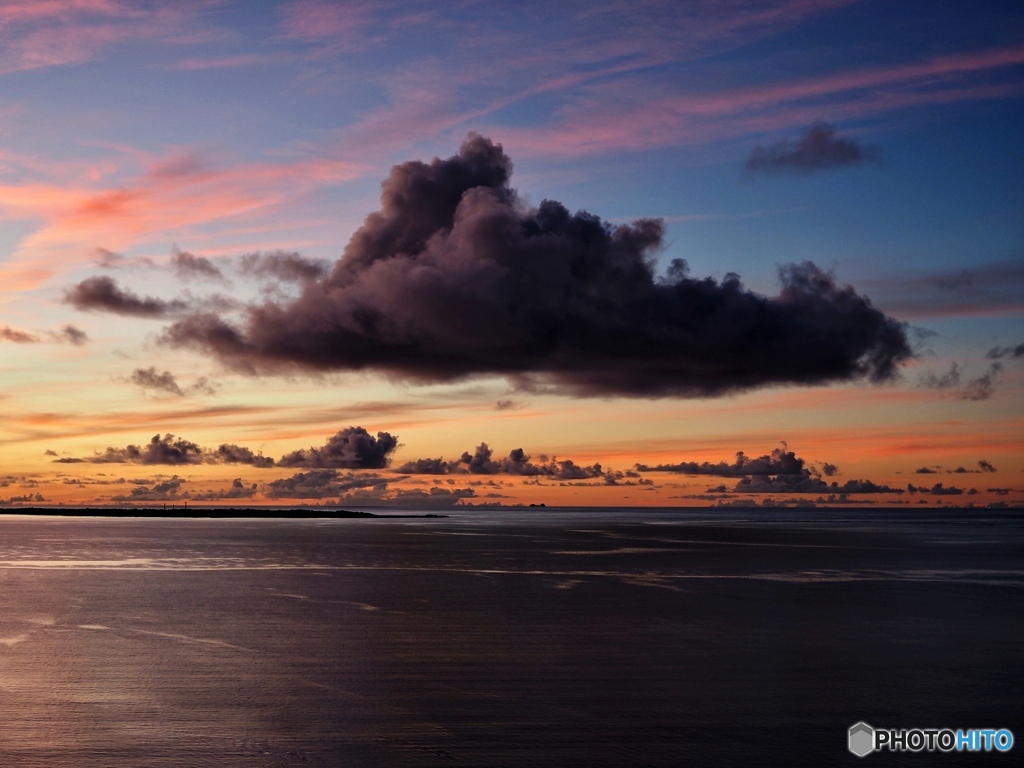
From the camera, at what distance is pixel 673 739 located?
16.5 metres

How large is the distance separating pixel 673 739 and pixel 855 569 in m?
44.2

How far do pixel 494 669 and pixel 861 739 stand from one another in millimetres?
8801

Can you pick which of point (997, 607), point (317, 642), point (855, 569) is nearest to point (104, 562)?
point (317, 642)

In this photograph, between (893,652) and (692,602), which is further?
(692,602)

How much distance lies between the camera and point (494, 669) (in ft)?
74.6

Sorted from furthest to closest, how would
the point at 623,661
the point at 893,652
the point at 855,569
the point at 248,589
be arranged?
the point at 855,569, the point at 248,589, the point at 893,652, the point at 623,661

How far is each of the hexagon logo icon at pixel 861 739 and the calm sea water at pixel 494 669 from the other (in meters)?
0.25

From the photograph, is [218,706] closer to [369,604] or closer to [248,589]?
[369,604]

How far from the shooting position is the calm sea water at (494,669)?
16.0m

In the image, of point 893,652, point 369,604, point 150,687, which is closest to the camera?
point 150,687

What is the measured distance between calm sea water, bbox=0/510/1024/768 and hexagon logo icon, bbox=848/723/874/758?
25 cm

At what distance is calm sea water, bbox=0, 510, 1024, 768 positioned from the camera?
1598cm

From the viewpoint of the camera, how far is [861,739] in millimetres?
16578

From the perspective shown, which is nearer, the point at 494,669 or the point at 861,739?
the point at 861,739
